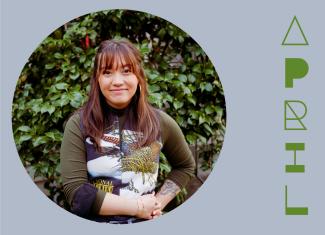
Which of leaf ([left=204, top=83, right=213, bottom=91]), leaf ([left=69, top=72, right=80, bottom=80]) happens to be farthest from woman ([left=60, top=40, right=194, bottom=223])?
leaf ([left=204, top=83, right=213, bottom=91])

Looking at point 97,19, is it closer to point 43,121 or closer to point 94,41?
point 94,41

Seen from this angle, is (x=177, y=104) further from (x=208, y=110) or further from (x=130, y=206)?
(x=130, y=206)

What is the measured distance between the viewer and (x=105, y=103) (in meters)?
2.12

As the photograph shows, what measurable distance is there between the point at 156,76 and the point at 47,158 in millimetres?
788

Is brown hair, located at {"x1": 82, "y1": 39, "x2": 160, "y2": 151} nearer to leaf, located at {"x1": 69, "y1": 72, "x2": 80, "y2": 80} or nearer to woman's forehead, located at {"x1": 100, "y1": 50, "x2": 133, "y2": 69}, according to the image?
woman's forehead, located at {"x1": 100, "y1": 50, "x2": 133, "y2": 69}

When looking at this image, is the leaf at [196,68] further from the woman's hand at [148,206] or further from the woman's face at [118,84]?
the woman's hand at [148,206]

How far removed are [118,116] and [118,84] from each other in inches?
6.4

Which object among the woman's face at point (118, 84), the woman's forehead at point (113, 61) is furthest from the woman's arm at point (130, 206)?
the woman's forehead at point (113, 61)

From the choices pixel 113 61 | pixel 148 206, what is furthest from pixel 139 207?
pixel 113 61

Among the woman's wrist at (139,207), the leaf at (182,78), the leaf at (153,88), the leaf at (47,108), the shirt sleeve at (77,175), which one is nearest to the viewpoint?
the shirt sleeve at (77,175)

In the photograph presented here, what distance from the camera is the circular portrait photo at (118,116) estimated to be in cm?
204

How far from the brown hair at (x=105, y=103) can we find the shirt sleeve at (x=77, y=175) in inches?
2.5

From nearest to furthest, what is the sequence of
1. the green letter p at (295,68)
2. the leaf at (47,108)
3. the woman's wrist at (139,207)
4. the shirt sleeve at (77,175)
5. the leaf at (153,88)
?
the shirt sleeve at (77,175) → the woman's wrist at (139,207) → the green letter p at (295,68) → the leaf at (47,108) → the leaf at (153,88)

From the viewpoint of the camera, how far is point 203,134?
9.35 feet
